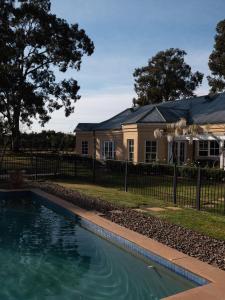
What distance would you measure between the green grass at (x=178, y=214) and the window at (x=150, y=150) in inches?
465

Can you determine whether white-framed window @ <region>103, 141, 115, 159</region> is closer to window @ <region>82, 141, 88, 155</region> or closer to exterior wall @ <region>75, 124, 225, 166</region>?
exterior wall @ <region>75, 124, 225, 166</region>

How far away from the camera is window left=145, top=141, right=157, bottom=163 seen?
26.2 m

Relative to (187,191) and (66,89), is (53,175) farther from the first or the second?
(66,89)

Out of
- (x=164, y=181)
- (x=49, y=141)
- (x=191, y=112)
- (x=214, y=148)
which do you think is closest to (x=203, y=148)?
(x=214, y=148)

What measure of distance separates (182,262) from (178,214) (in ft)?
12.7

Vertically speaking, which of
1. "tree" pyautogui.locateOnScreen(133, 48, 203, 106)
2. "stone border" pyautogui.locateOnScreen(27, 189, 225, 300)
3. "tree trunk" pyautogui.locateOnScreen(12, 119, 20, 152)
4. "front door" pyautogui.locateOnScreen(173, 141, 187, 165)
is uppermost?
"tree" pyautogui.locateOnScreen(133, 48, 203, 106)

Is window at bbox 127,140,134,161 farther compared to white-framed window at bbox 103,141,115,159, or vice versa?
white-framed window at bbox 103,141,115,159

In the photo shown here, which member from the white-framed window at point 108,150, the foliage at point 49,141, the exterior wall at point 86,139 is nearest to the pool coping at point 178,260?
the white-framed window at point 108,150

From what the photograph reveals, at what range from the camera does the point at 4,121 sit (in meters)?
37.2

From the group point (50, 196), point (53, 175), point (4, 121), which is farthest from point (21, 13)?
point (50, 196)

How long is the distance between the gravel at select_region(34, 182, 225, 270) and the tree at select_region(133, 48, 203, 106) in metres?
43.5

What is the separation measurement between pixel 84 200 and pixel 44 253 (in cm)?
467

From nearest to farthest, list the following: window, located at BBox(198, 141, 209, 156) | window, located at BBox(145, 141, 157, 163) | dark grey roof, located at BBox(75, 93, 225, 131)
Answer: window, located at BBox(198, 141, 209, 156) → dark grey roof, located at BBox(75, 93, 225, 131) → window, located at BBox(145, 141, 157, 163)

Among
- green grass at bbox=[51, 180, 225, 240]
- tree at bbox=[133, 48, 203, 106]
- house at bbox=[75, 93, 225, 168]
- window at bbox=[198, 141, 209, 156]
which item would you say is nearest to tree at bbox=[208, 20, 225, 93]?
tree at bbox=[133, 48, 203, 106]
